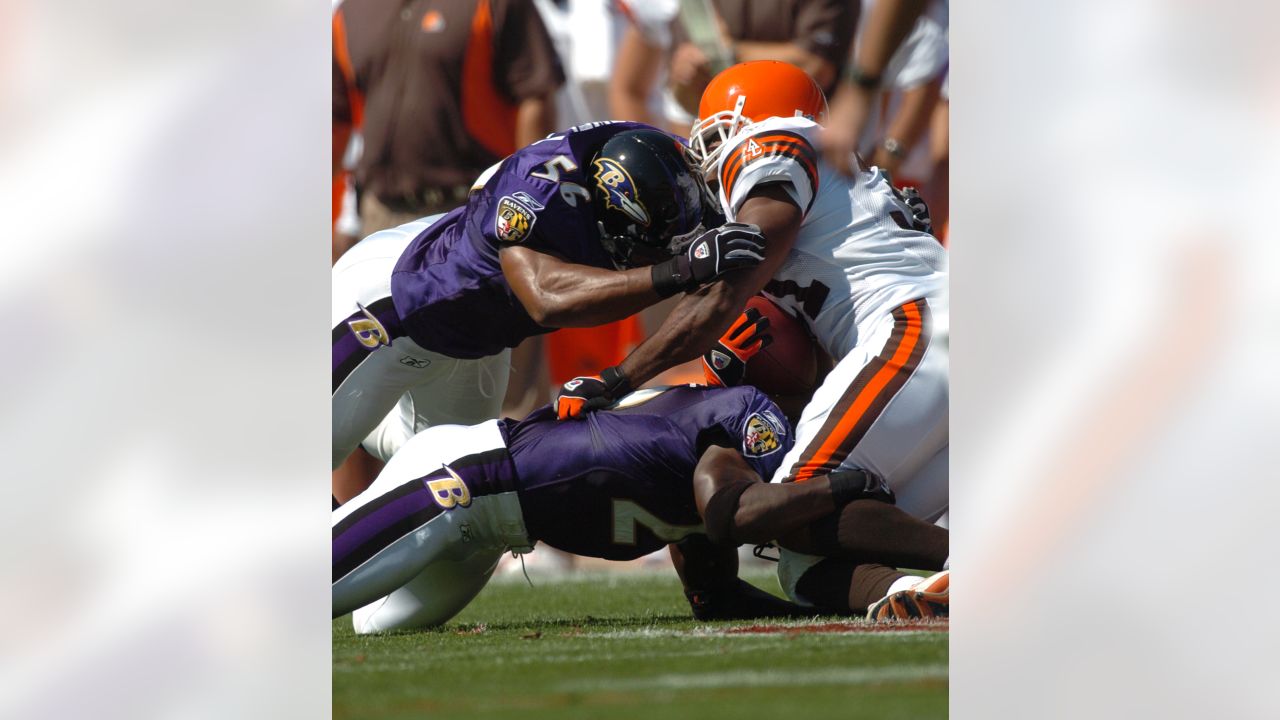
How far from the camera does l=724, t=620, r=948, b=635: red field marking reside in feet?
9.48

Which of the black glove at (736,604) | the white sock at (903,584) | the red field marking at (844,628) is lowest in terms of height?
the black glove at (736,604)

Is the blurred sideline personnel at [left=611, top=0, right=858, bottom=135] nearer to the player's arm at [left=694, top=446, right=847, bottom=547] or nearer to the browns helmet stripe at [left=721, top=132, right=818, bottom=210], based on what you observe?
the browns helmet stripe at [left=721, top=132, right=818, bottom=210]

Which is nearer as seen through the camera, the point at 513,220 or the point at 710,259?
the point at 710,259

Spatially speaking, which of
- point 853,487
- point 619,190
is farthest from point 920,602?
point 619,190

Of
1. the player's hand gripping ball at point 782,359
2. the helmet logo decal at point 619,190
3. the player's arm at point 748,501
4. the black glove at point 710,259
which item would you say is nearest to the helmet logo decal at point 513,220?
the helmet logo decal at point 619,190

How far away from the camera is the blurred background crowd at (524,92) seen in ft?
13.8

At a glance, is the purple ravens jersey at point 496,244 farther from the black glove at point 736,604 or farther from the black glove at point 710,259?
the black glove at point 736,604

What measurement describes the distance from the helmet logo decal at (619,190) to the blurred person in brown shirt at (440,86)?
1.17 metres

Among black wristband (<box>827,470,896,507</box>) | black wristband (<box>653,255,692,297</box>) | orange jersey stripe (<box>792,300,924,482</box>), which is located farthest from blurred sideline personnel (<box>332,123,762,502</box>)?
black wristband (<box>827,470,896,507</box>)

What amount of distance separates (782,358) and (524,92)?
4.65 feet

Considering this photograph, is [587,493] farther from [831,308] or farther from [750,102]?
[750,102]

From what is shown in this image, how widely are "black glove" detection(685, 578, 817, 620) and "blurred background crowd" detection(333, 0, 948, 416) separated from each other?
49.6 inches

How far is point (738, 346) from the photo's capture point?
3502mm
